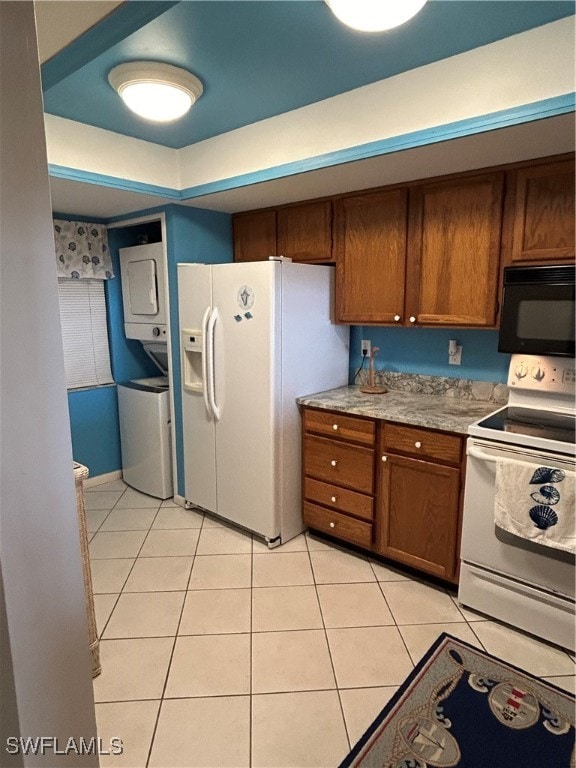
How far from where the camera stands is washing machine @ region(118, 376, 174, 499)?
343 cm

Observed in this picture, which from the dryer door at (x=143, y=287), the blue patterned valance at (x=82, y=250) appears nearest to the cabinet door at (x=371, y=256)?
the dryer door at (x=143, y=287)

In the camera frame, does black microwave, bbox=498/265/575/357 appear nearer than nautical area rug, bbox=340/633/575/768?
No

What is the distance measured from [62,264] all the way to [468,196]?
2856mm

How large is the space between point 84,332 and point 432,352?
2.69m

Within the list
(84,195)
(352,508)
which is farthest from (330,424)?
(84,195)

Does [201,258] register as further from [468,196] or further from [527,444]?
[527,444]

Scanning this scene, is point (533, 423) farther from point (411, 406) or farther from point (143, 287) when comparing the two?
point (143, 287)

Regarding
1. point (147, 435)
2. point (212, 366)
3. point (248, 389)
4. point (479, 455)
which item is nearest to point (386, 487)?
point (479, 455)

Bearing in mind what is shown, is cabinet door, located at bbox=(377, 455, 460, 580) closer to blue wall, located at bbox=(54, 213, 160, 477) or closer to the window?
blue wall, located at bbox=(54, 213, 160, 477)

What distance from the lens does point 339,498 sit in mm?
2781

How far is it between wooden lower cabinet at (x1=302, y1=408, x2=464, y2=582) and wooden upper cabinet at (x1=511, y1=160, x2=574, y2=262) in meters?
0.96

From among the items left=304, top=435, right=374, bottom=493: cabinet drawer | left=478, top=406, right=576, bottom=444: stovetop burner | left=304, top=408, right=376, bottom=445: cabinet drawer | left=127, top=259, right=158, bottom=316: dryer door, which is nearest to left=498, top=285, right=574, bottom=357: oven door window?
left=478, top=406, right=576, bottom=444: stovetop burner

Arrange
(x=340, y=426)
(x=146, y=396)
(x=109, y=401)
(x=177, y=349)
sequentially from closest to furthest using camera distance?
(x=340, y=426) < (x=177, y=349) < (x=146, y=396) < (x=109, y=401)

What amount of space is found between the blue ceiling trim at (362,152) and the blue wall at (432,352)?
45.2 inches
